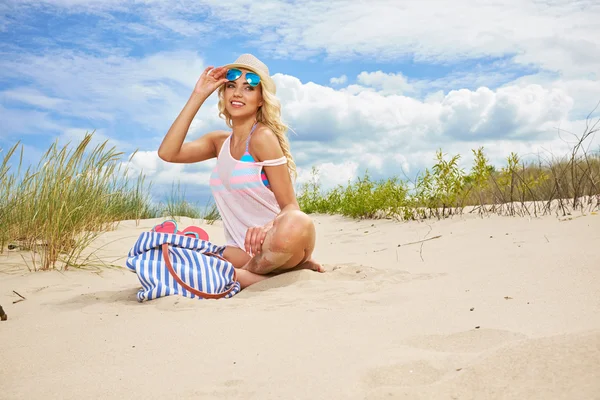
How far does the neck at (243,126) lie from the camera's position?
3.97 meters

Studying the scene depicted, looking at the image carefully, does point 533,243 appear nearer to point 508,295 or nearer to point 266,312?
point 508,295

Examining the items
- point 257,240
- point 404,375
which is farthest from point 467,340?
point 257,240

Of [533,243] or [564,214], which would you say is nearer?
[533,243]

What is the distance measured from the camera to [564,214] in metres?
5.64

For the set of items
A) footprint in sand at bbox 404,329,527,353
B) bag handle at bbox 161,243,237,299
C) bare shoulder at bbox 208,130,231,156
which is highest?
bare shoulder at bbox 208,130,231,156

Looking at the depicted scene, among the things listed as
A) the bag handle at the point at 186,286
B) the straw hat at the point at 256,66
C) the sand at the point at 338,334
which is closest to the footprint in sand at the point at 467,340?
the sand at the point at 338,334

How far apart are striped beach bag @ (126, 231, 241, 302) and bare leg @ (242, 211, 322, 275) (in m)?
0.24

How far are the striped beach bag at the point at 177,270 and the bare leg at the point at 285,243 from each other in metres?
0.24

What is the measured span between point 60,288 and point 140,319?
1457mm

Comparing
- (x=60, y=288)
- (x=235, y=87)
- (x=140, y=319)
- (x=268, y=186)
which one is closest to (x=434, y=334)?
(x=140, y=319)

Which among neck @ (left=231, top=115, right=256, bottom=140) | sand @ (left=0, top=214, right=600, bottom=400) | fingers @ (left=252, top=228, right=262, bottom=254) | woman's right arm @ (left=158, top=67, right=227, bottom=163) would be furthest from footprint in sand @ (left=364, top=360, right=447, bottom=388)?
woman's right arm @ (left=158, top=67, right=227, bottom=163)

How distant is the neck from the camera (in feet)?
13.0

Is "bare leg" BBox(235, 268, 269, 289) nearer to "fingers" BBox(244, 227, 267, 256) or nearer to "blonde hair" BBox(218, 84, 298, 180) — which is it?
"fingers" BBox(244, 227, 267, 256)

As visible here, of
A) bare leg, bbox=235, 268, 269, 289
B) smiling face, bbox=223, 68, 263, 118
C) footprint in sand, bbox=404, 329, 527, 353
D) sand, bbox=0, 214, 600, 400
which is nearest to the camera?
sand, bbox=0, 214, 600, 400
